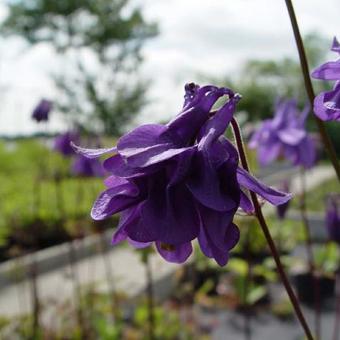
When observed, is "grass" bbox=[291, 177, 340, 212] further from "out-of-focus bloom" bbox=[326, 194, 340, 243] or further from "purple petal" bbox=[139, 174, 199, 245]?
"purple petal" bbox=[139, 174, 199, 245]

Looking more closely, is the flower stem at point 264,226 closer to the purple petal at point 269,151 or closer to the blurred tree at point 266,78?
the purple petal at point 269,151

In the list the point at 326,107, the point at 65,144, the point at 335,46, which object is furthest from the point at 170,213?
the point at 65,144

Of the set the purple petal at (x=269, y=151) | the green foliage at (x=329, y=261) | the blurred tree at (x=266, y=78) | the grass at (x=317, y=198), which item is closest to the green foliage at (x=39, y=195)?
the purple petal at (x=269, y=151)

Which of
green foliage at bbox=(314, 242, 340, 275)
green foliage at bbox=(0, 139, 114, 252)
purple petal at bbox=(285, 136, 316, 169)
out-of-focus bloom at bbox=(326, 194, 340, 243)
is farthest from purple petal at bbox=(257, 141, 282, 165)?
green foliage at bbox=(314, 242, 340, 275)

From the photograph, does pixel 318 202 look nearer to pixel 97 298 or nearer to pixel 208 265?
pixel 208 265

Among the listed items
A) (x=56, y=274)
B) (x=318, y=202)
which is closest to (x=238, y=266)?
(x=56, y=274)

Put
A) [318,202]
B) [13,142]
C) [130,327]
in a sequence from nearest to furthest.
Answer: [130,327] → [318,202] → [13,142]

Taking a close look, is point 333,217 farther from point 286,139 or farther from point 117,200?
point 117,200
